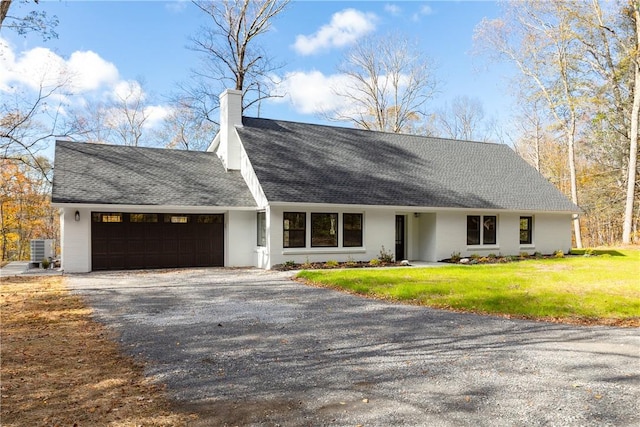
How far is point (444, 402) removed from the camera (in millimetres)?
4090

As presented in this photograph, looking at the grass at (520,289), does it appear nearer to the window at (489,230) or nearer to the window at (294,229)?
the window at (294,229)

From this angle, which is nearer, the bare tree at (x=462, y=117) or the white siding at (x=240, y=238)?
the white siding at (x=240, y=238)

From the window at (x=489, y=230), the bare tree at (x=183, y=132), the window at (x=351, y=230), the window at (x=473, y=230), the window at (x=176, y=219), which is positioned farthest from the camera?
the bare tree at (x=183, y=132)

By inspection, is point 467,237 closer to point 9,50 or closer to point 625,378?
point 625,378

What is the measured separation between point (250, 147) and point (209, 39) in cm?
1296

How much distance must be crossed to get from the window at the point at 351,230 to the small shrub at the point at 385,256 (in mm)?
985

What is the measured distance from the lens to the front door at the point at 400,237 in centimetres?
1927

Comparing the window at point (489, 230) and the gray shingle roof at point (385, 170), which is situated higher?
the gray shingle roof at point (385, 170)

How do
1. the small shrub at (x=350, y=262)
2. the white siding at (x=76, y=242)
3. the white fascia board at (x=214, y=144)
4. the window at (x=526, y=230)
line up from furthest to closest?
the white fascia board at (x=214, y=144), the window at (x=526, y=230), the small shrub at (x=350, y=262), the white siding at (x=76, y=242)

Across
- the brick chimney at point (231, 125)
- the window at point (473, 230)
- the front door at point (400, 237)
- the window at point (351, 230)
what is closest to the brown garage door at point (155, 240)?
the brick chimney at point (231, 125)

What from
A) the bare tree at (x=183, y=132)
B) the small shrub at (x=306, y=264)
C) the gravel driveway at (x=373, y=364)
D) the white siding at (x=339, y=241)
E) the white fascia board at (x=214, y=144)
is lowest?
the gravel driveway at (x=373, y=364)

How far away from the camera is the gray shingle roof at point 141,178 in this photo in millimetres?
15094

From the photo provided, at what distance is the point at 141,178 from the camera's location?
16766 millimetres

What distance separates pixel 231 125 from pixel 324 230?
647 centimetres
